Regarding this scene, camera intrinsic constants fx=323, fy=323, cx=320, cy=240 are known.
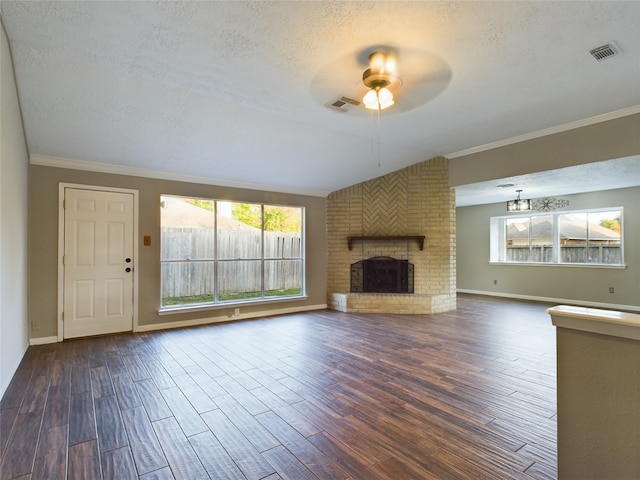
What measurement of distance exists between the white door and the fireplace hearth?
13.2ft

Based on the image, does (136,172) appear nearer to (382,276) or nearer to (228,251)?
(228,251)

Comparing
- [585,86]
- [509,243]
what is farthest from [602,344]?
[509,243]

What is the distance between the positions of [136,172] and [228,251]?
1862mm

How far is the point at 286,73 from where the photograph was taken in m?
3.03

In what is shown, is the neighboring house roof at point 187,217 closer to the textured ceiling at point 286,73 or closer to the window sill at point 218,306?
the textured ceiling at point 286,73

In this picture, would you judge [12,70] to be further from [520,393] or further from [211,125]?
[520,393]

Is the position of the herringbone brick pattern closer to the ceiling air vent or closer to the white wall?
→ the ceiling air vent

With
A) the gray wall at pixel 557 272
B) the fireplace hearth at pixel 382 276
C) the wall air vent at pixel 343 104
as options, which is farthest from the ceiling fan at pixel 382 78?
the gray wall at pixel 557 272

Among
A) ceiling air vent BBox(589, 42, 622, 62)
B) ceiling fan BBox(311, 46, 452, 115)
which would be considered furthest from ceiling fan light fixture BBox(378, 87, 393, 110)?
ceiling air vent BBox(589, 42, 622, 62)

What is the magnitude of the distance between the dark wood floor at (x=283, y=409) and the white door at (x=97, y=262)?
378 millimetres

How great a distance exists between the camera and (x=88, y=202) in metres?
4.43

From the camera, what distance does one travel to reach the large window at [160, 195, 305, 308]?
5.18m

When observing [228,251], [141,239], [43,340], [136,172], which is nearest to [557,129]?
[228,251]

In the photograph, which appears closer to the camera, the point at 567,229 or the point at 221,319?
the point at 221,319
